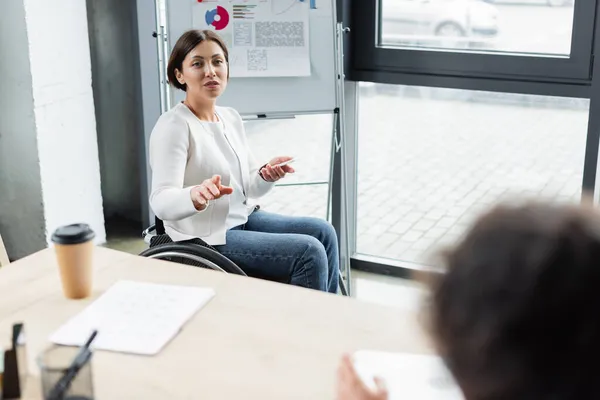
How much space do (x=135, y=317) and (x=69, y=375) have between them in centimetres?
37

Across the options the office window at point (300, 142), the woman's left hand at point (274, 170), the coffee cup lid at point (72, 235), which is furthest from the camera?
the office window at point (300, 142)

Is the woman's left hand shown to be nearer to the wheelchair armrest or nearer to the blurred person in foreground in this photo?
the wheelchair armrest

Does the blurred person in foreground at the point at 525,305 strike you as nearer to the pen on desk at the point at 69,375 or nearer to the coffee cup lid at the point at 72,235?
the pen on desk at the point at 69,375

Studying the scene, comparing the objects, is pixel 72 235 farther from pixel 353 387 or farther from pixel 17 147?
pixel 17 147

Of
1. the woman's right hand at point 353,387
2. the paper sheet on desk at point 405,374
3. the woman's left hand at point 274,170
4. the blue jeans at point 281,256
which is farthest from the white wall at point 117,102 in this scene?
the woman's right hand at point 353,387

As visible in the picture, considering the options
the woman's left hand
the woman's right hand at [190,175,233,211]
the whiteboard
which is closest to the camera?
the woman's right hand at [190,175,233,211]

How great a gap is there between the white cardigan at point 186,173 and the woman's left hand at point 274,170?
0.04 metres

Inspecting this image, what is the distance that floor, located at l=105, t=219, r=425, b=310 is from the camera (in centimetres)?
338

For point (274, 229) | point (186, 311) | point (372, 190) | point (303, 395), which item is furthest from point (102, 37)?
point (303, 395)

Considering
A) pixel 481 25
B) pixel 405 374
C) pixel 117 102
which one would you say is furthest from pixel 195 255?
pixel 117 102

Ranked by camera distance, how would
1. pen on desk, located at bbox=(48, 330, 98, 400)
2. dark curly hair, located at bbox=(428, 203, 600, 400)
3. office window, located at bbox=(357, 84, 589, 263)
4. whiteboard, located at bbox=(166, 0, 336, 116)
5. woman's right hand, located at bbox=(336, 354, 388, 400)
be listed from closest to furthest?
dark curly hair, located at bbox=(428, 203, 600, 400) < woman's right hand, located at bbox=(336, 354, 388, 400) < pen on desk, located at bbox=(48, 330, 98, 400) < whiteboard, located at bbox=(166, 0, 336, 116) < office window, located at bbox=(357, 84, 589, 263)

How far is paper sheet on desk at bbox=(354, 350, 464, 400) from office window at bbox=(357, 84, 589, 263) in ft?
6.57

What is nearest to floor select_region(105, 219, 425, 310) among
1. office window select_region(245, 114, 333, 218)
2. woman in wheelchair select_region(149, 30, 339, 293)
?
office window select_region(245, 114, 333, 218)

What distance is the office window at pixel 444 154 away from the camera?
329 cm
